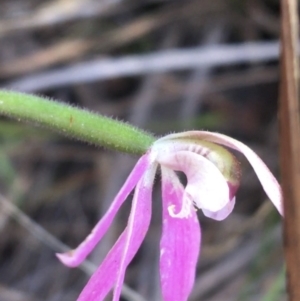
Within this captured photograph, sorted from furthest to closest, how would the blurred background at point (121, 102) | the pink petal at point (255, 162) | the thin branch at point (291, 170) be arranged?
the blurred background at point (121, 102), the pink petal at point (255, 162), the thin branch at point (291, 170)

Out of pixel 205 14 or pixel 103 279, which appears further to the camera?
pixel 205 14

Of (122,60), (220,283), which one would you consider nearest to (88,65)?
(122,60)

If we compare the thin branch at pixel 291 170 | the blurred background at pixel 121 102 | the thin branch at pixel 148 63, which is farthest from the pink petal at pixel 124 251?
the thin branch at pixel 148 63

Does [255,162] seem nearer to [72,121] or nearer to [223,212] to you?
[223,212]

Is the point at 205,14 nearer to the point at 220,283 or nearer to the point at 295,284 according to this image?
the point at 220,283

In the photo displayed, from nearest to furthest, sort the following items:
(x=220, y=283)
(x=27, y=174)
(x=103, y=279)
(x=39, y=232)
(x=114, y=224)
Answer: (x=103, y=279)
(x=39, y=232)
(x=220, y=283)
(x=114, y=224)
(x=27, y=174)

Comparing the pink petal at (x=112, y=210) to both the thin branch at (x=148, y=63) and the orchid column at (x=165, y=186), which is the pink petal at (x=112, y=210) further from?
the thin branch at (x=148, y=63)

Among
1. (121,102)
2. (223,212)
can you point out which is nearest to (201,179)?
(223,212)

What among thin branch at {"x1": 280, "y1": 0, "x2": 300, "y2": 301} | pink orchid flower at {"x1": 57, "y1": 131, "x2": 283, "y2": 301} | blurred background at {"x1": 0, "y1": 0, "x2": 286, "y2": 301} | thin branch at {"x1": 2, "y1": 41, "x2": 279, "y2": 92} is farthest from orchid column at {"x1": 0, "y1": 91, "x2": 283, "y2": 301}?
thin branch at {"x1": 2, "y1": 41, "x2": 279, "y2": 92}
